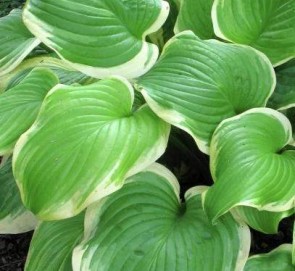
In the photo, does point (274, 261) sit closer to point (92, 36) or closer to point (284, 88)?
point (284, 88)

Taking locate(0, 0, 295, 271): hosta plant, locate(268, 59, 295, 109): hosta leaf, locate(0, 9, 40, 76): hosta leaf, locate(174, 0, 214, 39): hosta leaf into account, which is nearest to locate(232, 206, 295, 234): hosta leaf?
locate(0, 0, 295, 271): hosta plant

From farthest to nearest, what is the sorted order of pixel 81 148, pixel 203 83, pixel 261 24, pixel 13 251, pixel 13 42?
pixel 13 251 < pixel 13 42 < pixel 261 24 < pixel 203 83 < pixel 81 148

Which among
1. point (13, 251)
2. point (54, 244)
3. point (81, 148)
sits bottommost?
point (13, 251)

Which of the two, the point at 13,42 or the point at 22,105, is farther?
the point at 13,42

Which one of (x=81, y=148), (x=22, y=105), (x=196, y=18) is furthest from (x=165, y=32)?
(x=81, y=148)

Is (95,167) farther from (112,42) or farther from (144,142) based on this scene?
(112,42)
